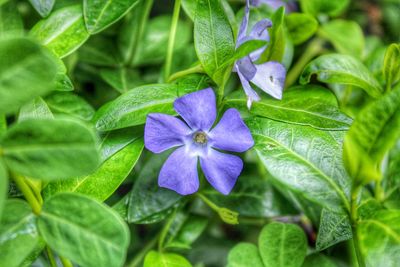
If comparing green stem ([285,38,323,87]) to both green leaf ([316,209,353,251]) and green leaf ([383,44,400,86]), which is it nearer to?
green leaf ([383,44,400,86])

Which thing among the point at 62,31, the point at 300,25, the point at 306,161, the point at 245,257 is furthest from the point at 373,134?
the point at 62,31

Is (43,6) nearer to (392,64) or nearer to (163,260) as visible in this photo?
(163,260)

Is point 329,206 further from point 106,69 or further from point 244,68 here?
point 106,69

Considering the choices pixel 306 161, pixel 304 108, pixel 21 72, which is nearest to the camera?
pixel 21 72

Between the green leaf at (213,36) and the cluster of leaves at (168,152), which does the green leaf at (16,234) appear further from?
the green leaf at (213,36)

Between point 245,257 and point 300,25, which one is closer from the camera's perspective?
point 245,257

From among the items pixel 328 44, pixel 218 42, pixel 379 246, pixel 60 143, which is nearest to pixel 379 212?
pixel 379 246
